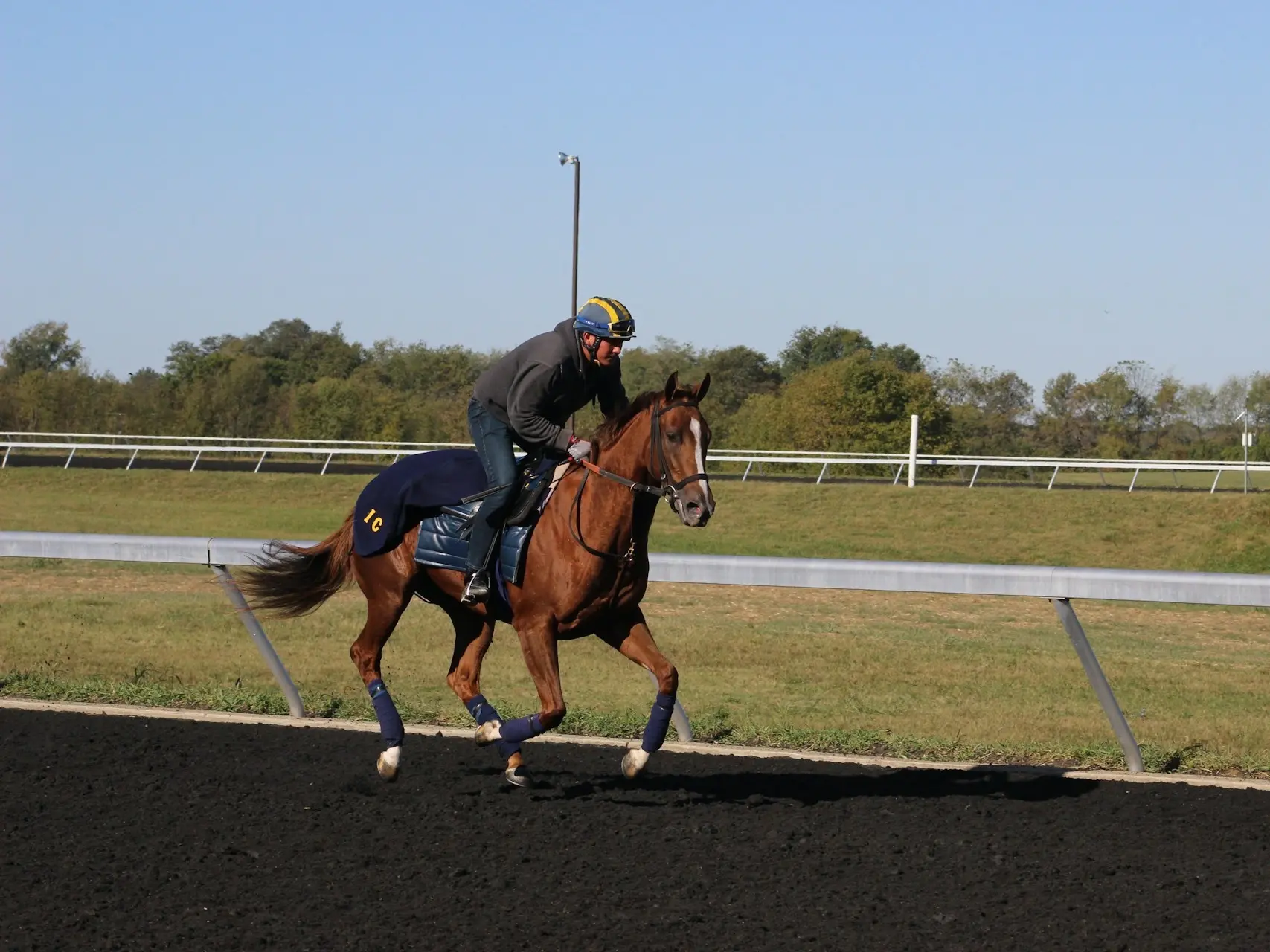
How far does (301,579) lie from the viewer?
302 inches

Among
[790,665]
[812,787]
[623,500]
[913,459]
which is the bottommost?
[790,665]

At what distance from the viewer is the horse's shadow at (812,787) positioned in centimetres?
→ 629

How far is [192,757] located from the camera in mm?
6906

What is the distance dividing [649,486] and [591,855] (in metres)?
1.60

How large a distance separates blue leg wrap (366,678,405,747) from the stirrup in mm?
588

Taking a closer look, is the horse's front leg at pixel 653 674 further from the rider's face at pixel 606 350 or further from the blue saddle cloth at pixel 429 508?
the rider's face at pixel 606 350

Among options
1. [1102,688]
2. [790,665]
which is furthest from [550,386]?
[790,665]

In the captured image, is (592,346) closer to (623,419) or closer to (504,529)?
(623,419)

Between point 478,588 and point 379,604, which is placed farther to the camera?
point 379,604

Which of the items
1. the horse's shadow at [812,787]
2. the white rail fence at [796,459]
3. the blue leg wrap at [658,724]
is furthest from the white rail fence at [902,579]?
the white rail fence at [796,459]

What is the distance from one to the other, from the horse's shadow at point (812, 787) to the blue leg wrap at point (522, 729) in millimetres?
248

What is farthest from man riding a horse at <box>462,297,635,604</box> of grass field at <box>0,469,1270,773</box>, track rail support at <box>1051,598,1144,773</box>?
track rail support at <box>1051,598,1144,773</box>

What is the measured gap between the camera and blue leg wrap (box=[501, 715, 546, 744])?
6352mm

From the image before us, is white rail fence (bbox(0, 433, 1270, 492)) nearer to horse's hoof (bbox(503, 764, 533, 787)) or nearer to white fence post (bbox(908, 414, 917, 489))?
white fence post (bbox(908, 414, 917, 489))
